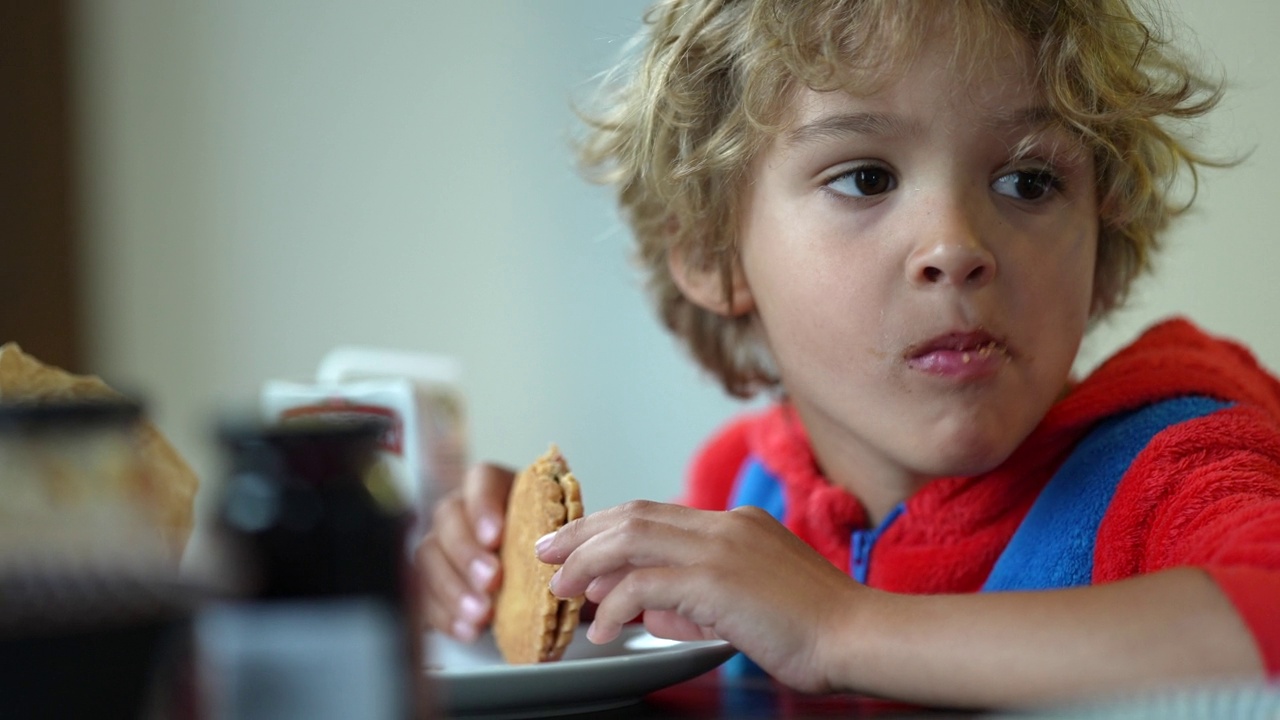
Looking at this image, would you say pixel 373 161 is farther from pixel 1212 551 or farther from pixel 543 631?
pixel 1212 551

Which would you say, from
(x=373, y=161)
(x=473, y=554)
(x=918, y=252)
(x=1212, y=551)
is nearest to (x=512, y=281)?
(x=373, y=161)

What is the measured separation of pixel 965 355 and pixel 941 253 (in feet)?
0.27

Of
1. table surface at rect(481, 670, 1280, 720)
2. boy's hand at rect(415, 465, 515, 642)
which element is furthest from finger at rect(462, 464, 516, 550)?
table surface at rect(481, 670, 1280, 720)

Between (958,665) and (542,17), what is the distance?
200 cm

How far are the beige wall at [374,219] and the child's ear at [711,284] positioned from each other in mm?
1056

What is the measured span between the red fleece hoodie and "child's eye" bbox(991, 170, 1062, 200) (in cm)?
15

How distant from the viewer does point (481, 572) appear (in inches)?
38.9

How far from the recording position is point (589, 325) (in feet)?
7.90

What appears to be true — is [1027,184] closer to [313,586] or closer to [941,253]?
[941,253]

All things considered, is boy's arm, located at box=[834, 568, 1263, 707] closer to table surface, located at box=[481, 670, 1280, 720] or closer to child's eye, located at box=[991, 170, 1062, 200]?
table surface, located at box=[481, 670, 1280, 720]

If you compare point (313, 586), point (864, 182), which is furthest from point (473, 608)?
point (313, 586)

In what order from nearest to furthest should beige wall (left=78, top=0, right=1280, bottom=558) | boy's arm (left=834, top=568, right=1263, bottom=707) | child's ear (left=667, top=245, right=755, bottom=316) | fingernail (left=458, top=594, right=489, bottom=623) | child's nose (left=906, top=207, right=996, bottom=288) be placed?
boy's arm (left=834, top=568, right=1263, bottom=707)
child's nose (left=906, top=207, right=996, bottom=288)
fingernail (left=458, top=594, right=489, bottom=623)
child's ear (left=667, top=245, right=755, bottom=316)
beige wall (left=78, top=0, right=1280, bottom=558)

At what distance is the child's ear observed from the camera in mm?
1111

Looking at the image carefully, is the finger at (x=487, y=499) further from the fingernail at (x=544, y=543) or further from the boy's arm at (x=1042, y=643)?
the boy's arm at (x=1042, y=643)
